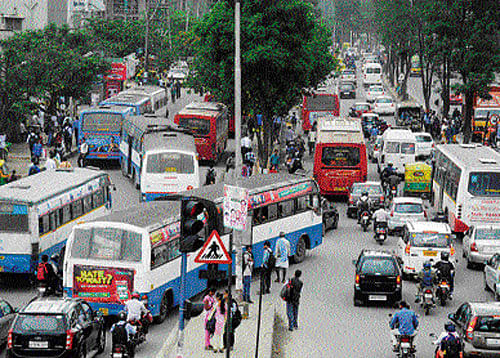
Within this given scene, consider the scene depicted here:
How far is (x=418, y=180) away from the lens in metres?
47.5

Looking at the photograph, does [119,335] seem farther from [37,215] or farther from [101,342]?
[37,215]

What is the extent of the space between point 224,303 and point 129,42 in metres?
86.3

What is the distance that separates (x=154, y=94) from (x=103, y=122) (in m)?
14.3

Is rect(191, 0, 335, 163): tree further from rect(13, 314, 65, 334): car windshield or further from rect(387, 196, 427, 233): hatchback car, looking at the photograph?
rect(13, 314, 65, 334): car windshield

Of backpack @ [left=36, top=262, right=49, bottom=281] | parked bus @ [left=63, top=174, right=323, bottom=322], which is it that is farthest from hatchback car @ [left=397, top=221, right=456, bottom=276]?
backpack @ [left=36, top=262, right=49, bottom=281]

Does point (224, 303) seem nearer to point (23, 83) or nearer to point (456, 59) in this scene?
point (23, 83)

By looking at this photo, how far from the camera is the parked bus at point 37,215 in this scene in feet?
90.2

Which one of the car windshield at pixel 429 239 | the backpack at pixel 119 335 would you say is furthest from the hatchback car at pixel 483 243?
the backpack at pixel 119 335

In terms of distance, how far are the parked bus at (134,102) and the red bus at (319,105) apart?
38.5 ft

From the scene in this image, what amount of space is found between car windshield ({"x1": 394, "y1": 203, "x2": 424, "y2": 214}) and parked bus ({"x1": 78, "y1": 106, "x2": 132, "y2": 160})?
57.9 feet

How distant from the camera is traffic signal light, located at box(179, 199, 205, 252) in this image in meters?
15.3

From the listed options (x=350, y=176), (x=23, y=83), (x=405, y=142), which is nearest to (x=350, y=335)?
(x=350, y=176)

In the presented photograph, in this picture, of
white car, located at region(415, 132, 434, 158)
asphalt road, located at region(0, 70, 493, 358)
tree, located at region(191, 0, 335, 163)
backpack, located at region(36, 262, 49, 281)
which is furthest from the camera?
white car, located at region(415, 132, 434, 158)

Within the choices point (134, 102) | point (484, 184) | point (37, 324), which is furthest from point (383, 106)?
point (37, 324)
